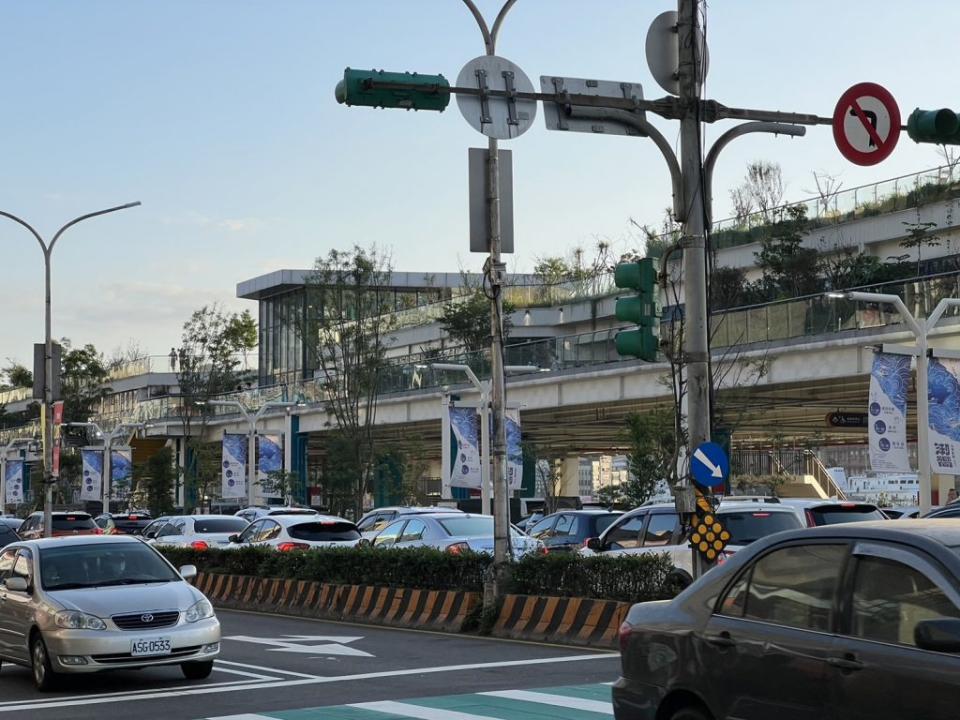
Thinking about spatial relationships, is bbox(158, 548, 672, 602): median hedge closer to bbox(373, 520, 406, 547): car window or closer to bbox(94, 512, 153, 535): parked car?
bbox(373, 520, 406, 547): car window

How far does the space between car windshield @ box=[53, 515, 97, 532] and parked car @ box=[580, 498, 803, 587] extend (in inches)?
891

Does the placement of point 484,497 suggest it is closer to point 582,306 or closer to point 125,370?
point 582,306

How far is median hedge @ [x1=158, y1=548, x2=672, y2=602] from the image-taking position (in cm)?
1833

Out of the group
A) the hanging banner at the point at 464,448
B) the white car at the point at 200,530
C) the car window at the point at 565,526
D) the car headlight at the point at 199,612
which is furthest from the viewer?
the hanging banner at the point at 464,448

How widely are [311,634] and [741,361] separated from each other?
21255 mm

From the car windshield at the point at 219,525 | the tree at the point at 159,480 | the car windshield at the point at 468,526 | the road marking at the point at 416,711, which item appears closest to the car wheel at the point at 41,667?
the road marking at the point at 416,711

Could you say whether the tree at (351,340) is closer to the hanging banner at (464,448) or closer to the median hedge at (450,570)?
the hanging banner at (464,448)

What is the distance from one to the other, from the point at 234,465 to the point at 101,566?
134 ft

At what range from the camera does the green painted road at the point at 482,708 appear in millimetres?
11750

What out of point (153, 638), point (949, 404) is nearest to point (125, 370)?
point (949, 404)

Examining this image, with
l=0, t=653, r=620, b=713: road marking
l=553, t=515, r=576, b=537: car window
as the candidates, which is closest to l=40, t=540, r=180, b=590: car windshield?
l=0, t=653, r=620, b=713: road marking

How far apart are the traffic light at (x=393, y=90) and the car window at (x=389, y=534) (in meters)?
12.2

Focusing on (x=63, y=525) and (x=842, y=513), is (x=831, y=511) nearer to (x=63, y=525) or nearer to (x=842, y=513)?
(x=842, y=513)

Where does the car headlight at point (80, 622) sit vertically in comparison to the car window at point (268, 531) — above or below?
below
